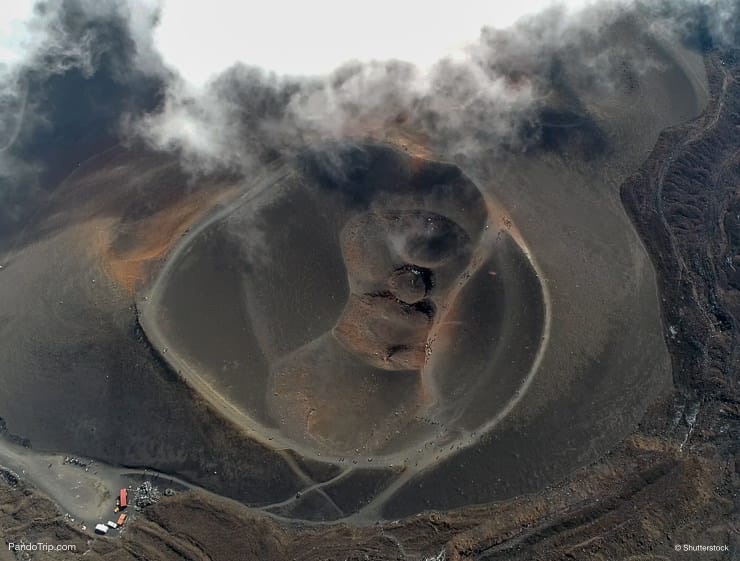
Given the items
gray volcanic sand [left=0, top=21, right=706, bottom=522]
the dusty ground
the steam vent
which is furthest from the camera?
the steam vent

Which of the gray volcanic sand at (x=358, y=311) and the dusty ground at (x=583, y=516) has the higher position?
the gray volcanic sand at (x=358, y=311)

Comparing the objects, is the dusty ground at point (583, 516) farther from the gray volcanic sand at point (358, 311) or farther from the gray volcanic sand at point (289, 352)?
the gray volcanic sand at point (358, 311)

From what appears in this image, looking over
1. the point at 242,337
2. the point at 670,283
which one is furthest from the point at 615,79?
the point at 242,337

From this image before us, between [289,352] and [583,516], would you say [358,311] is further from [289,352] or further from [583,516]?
[583,516]

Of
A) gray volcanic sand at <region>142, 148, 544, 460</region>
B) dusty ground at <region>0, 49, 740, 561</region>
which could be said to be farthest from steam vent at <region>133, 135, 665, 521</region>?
dusty ground at <region>0, 49, 740, 561</region>

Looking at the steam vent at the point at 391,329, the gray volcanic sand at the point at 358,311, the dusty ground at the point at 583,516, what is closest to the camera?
the dusty ground at the point at 583,516

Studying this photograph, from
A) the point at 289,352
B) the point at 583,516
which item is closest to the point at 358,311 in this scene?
the point at 289,352

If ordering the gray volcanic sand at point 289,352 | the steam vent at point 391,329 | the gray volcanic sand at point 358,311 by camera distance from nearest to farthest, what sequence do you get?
1. the gray volcanic sand at point 289,352
2. the steam vent at point 391,329
3. the gray volcanic sand at point 358,311

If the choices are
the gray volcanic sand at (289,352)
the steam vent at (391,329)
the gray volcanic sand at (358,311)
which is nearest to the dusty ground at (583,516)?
the gray volcanic sand at (289,352)

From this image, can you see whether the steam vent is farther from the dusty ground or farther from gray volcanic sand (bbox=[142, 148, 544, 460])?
the dusty ground

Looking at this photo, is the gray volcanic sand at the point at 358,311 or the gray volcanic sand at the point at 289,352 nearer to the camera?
the gray volcanic sand at the point at 289,352
